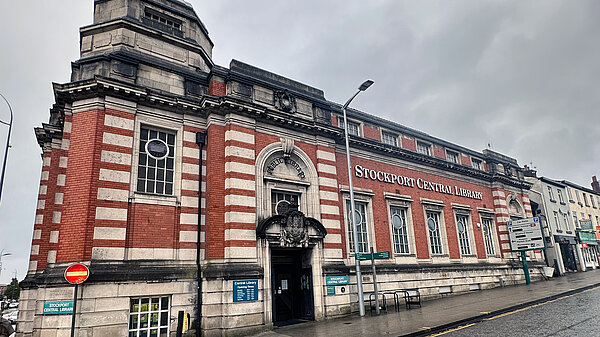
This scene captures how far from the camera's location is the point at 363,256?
48.7 ft

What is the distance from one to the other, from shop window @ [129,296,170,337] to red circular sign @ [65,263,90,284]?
98.8 inches

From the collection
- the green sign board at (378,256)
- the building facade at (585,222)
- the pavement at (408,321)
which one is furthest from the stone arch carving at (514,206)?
the green sign board at (378,256)

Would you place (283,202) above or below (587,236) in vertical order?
above

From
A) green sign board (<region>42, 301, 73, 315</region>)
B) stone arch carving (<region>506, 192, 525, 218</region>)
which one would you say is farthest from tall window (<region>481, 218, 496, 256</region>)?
green sign board (<region>42, 301, 73, 315</region>)

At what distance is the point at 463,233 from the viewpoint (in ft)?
78.5

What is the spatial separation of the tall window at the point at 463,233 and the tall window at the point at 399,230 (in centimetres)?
500

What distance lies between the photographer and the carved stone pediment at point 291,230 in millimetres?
13945

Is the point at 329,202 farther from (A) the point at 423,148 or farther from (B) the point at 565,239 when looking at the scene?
(B) the point at 565,239

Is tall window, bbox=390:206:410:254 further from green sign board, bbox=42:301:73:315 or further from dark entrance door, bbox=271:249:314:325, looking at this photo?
green sign board, bbox=42:301:73:315

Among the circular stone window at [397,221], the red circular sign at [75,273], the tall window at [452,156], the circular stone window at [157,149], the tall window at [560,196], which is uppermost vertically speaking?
the tall window at [452,156]

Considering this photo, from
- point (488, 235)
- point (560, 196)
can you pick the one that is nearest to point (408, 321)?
point (488, 235)

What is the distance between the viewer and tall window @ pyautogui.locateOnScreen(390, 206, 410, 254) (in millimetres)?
19931

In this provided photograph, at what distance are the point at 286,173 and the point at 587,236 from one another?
3895 centimetres

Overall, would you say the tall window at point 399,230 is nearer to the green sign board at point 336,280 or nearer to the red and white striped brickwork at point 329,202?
the red and white striped brickwork at point 329,202
